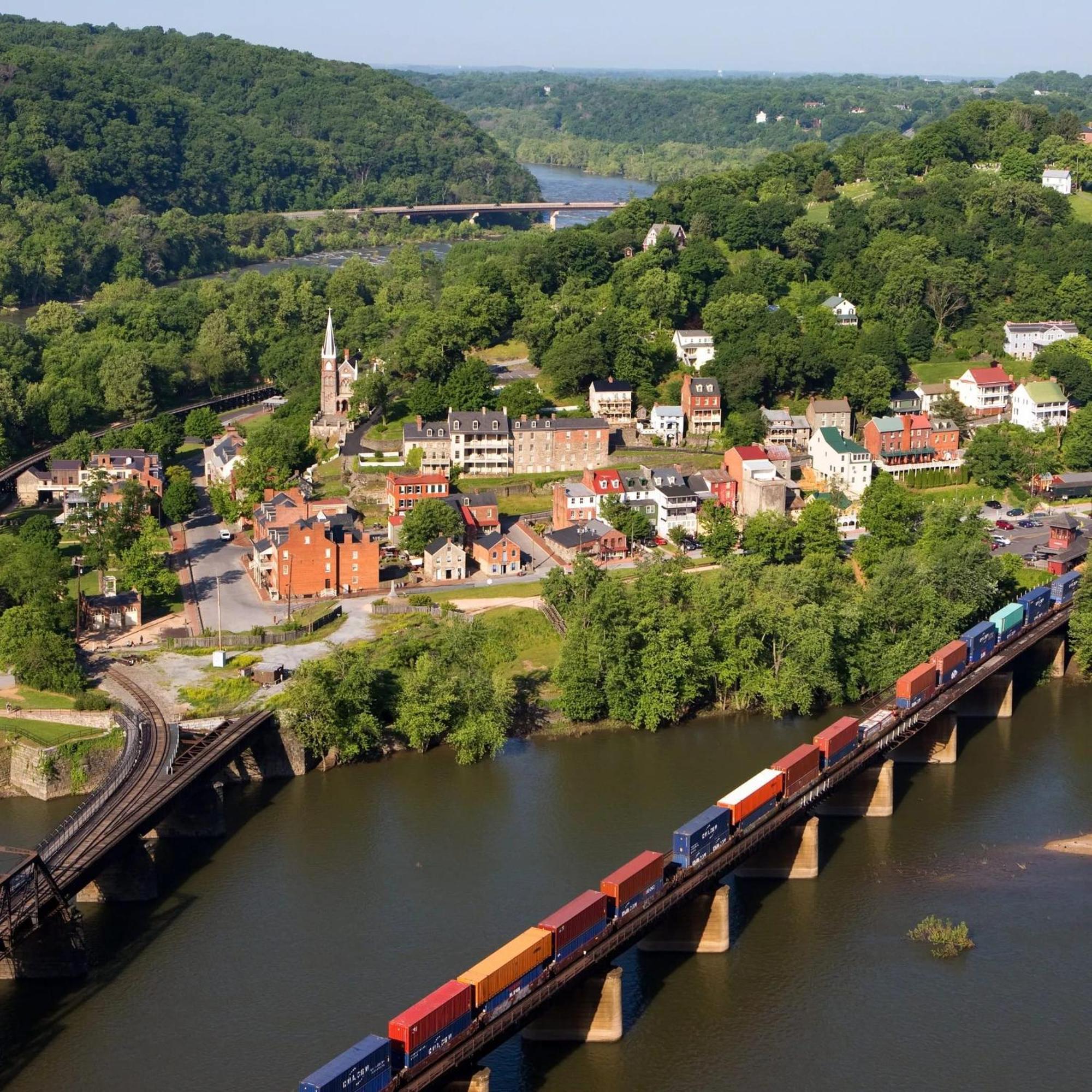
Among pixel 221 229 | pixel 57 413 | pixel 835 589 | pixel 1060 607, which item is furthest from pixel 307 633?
pixel 221 229

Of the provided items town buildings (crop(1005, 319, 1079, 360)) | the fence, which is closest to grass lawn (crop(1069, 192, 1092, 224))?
town buildings (crop(1005, 319, 1079, 360))

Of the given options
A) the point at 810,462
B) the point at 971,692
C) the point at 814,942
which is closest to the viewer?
the point at 814,942

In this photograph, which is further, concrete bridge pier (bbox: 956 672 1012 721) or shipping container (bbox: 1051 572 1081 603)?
shipping container (bbox: 1051 572 1081 603)

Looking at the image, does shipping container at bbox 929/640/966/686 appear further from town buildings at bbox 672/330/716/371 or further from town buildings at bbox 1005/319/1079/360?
town buildings at bbox 1005/319/1079/360

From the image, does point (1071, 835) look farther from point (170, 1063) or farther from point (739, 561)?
point (170, 1063)

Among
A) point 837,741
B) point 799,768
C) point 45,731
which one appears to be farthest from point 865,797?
point 45,731

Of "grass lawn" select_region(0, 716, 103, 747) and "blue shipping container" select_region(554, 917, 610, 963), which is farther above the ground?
"blue shipping container" select_region(554, 917, 610, 963)
